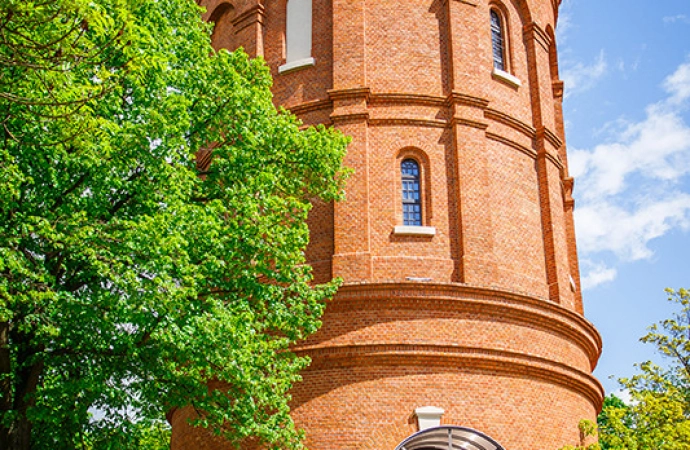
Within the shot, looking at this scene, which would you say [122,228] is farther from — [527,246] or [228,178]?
[527,246]

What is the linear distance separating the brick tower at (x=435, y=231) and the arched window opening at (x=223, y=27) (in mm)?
164

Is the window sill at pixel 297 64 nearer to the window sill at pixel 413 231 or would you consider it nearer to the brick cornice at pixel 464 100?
the brick cornice at pixel 464 100

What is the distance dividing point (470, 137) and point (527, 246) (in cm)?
257

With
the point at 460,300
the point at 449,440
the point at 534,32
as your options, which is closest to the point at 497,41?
the point at 534,32

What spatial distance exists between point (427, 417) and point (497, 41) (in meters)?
9.13

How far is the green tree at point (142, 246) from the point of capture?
37.7ft

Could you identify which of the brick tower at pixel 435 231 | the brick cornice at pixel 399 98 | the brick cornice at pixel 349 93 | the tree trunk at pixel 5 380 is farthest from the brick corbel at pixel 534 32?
the tree trunk at pixel 5 380

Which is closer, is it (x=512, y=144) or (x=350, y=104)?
(x=350, y=104)

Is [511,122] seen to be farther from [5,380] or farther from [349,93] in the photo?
[5,380]

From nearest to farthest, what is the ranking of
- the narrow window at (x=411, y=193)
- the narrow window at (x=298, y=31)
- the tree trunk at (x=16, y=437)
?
the tree trunk at (x=16, y=437), the narrow window at (x=411, y=193), the narrow window at (x=298, y=31)

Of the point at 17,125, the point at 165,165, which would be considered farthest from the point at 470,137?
the point at 17,125

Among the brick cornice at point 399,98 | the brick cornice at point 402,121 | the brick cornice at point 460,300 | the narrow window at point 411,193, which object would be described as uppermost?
the brick cornice at point 399,98

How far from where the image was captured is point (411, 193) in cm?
1778

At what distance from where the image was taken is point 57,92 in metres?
9.76
